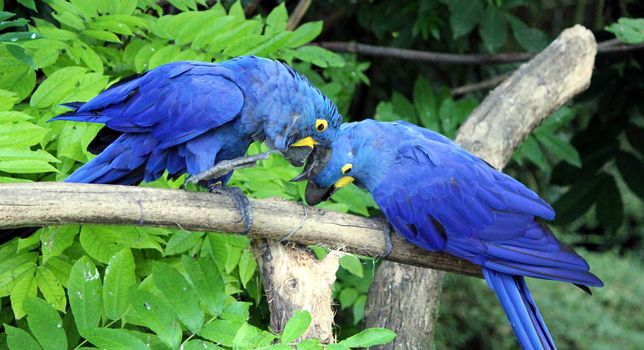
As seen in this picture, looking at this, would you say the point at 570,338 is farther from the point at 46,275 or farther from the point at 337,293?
the point at 46,275

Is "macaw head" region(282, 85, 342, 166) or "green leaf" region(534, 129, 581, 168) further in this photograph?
"green leaf" region(534, 129, 581, 168)

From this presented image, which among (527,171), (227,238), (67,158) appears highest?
(67,158)

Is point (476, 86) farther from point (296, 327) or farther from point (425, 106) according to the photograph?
point (296, 327)

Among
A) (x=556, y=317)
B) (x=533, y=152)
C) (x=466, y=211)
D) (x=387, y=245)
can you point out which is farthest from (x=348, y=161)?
(x=556, y=317)

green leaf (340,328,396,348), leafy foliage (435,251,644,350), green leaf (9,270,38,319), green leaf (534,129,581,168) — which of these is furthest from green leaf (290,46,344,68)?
leafy foliage (435,251,644,350)

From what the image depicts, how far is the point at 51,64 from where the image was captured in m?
2.56

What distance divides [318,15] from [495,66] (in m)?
1.24

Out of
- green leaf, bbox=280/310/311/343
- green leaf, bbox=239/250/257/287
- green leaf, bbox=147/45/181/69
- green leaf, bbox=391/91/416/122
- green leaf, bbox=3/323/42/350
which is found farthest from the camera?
green leaf, bbox=391/91/416/122

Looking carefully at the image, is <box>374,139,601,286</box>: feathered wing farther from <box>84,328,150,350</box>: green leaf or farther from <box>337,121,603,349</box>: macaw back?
<box>84,328,150,350</box>: green leaf

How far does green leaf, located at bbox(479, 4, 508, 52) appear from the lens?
3.66 m

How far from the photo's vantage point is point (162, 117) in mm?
2336

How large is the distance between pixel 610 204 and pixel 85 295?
3069 mm

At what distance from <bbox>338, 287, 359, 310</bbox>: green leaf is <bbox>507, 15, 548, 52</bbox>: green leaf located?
5.14 feet

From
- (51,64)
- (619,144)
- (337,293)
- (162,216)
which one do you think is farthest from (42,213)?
(619,144)
